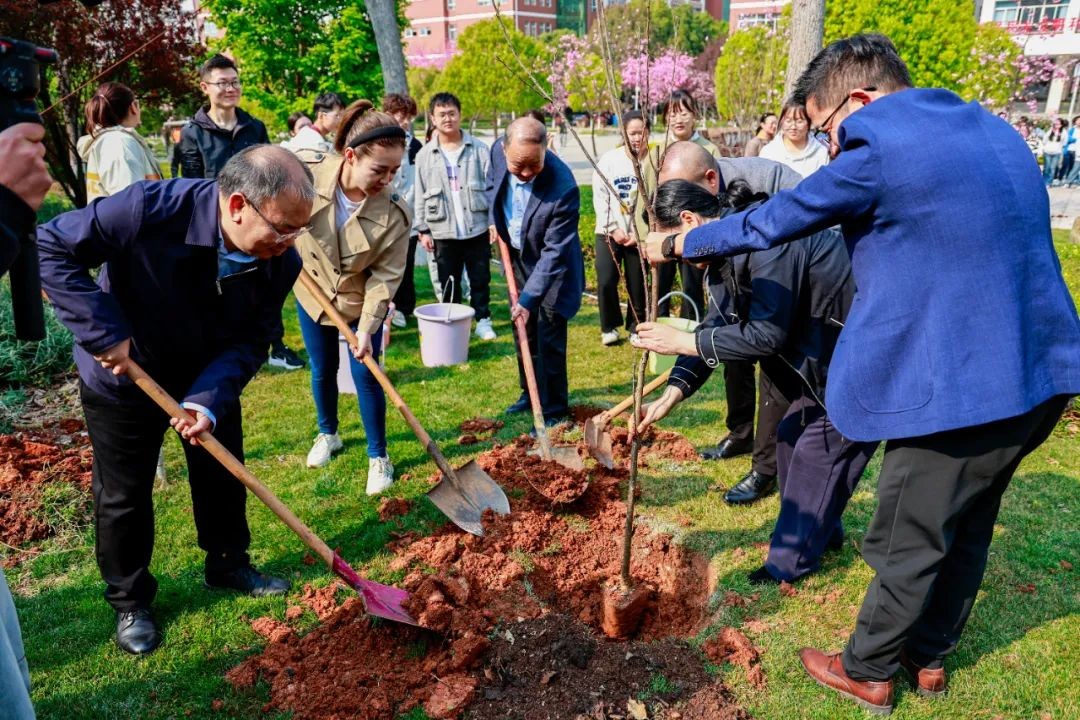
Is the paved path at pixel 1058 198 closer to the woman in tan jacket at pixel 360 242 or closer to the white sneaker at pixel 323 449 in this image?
the woman in tan jacket at pixel 360 242

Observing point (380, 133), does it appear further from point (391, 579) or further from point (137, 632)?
point (137, 632)

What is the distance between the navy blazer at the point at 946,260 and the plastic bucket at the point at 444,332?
4.25 meters

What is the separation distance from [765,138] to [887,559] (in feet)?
21.9

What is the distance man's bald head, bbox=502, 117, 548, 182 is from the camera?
4.59 meters

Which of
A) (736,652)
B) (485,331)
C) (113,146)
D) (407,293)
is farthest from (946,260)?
(407,293)

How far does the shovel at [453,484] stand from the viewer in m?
3.94

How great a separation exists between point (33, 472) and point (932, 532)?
466cm

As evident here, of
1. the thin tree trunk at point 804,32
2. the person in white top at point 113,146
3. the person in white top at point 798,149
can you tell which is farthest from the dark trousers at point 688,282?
the person in white top at point 113,146

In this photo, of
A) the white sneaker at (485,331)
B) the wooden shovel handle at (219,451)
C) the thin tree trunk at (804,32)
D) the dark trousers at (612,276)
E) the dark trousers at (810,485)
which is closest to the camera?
the wooden shovel handle at (219,451)

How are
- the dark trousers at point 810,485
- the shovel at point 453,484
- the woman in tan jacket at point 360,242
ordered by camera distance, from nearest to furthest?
the dark trousers at point 810,485 → the woman in tan jacket at point 360,242 → the shovel at point 453,484

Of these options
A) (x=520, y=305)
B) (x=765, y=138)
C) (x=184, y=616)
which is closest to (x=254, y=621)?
(x=184, y=616)

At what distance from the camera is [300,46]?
19.1m

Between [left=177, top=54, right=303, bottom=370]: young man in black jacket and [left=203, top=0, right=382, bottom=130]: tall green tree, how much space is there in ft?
44.3

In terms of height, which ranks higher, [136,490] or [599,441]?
[136,490]
